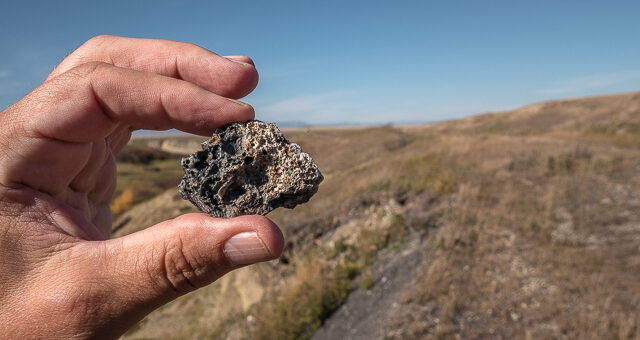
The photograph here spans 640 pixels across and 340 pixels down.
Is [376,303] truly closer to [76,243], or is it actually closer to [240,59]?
[240,59]

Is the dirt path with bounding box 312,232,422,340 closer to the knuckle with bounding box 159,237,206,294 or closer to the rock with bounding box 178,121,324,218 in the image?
the rock with bounding box 178,121,324,218

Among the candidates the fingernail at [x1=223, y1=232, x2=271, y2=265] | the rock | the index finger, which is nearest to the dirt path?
the rock

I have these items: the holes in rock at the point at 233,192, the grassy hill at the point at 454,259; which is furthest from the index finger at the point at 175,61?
the grassy hill at the point at 454,259

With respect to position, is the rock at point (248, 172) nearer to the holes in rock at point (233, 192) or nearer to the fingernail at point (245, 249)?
the holes in rock at point (233, 192)

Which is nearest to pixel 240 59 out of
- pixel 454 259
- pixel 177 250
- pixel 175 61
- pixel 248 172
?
pixel 175 61

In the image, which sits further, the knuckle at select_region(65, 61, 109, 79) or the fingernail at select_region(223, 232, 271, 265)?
the knuckle at select_region(65, 61, 109, 79)

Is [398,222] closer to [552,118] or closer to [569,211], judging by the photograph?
[569,211]
